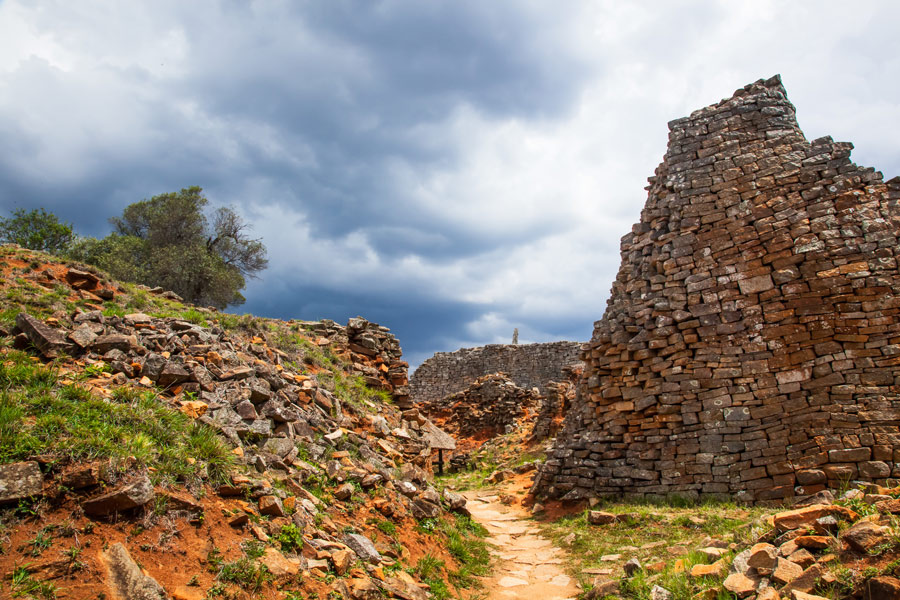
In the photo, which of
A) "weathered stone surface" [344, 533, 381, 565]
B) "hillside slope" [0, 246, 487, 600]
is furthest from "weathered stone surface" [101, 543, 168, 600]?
"weathered stone surface" [344, 533, 381, 565]

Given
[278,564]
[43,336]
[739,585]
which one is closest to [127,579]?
[278,564]

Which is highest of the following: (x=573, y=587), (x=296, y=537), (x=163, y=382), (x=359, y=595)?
(x=163, y=382)

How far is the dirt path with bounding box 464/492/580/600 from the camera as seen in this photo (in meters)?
6.31

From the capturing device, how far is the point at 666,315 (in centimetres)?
1049

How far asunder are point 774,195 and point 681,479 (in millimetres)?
5910

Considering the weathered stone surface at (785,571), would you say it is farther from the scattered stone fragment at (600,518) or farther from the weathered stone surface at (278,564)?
the scattered stone fragment at (600,518)

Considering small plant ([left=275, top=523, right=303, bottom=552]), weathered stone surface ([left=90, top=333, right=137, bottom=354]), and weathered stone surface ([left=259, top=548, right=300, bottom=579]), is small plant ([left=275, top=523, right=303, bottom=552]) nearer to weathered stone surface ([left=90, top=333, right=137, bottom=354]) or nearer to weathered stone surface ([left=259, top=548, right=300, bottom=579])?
weathered stone surface ([left=259, top=548, right=300, bottom=579])

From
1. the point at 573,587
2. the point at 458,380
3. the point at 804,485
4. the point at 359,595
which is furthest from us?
the point at 458,380

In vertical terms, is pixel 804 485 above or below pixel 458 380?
below

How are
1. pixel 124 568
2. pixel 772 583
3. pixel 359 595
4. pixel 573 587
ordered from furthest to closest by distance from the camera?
pixel 573 587 < pixel 359 595 < pixel 772 583 < pixel 124 568

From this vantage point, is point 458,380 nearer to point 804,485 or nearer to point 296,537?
point 804,485

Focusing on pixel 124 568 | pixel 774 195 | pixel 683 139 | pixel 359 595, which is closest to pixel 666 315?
pixel 774 195

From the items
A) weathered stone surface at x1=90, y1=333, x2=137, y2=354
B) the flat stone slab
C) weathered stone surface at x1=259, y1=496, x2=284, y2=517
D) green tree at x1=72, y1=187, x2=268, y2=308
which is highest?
green tree at x1=72, y1=187, x2=268, y2=308

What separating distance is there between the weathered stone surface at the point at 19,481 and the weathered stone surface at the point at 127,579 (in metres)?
0.74
